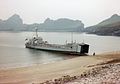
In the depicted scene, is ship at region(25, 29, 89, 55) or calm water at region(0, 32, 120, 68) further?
ship at region(25, 29, 89, 55)

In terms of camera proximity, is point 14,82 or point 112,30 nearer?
point 14,82

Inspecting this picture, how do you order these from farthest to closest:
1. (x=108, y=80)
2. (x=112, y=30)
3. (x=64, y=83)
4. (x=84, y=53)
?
(x=112, y=30) < (x=84, y=53) < (x=64, y=83) < (x=108, y=80)

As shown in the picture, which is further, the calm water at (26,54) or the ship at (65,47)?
the ship at (65,47)

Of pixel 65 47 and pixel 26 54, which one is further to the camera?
pixel 65 47

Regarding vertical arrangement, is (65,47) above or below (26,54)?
above

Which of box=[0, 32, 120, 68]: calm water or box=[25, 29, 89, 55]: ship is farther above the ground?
box=[25, 29, 89, 55]: ship

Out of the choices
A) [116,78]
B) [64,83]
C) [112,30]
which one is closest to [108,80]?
[116,78]

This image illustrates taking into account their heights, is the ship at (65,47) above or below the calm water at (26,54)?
above

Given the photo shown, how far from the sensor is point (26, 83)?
49.8 ft

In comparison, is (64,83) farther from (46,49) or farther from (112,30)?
(112,30)

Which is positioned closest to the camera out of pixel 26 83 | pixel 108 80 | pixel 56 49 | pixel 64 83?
pixel 108 80

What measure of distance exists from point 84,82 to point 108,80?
86 cm

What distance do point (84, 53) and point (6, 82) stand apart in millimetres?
23004

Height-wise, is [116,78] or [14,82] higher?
[116,78]
